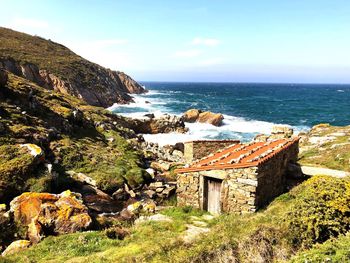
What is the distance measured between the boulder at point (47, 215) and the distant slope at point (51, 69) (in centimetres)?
4728

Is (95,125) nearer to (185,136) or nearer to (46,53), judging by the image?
(185,136)

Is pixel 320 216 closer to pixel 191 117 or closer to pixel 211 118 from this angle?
pixel 211 118

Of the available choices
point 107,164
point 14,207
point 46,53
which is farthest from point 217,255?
point 46,53

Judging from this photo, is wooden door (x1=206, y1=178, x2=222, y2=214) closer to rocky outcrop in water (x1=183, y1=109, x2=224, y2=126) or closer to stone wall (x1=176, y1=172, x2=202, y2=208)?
stone wall (x1=176, y1=172, x2=202, y2=208)

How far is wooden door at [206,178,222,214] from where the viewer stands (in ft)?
47.7

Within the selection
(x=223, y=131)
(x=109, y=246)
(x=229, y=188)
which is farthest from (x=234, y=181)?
(x=223, y=131)

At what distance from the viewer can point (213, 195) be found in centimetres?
1474

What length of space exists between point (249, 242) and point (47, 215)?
8.41 metres

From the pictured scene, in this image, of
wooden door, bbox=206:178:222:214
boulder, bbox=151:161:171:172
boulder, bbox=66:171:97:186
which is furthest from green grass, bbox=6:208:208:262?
boulder, bbox=151:161:171:172

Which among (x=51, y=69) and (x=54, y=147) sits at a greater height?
(x=51, y=69)

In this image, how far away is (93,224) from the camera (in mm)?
13523

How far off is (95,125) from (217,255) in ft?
88.6

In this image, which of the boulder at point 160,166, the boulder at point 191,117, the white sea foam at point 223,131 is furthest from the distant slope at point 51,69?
the boulder at point 160,166

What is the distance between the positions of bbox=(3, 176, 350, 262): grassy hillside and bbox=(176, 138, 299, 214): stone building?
7.42 ft
